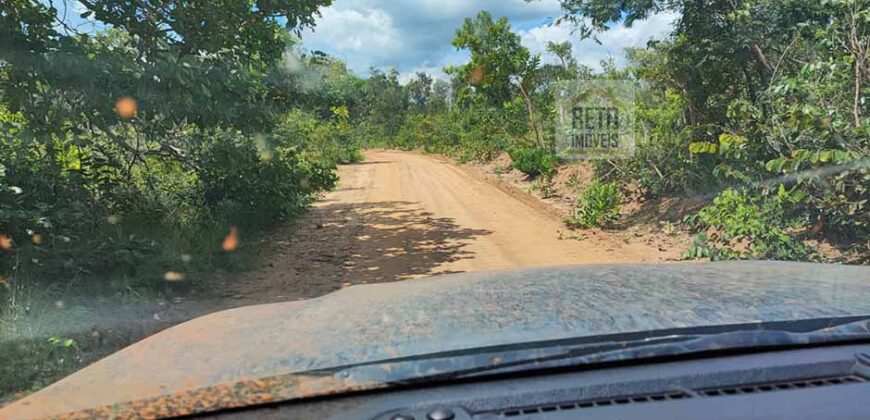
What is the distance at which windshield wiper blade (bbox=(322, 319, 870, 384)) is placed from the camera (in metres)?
1.65

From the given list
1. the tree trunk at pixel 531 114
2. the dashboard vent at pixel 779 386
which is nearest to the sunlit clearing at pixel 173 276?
the dashboard vent at pixel 779 386

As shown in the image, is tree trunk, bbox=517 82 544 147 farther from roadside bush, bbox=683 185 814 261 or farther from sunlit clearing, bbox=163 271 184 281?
sunlit clearing, bbox=163 271 184 281

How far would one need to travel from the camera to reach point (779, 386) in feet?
5.29

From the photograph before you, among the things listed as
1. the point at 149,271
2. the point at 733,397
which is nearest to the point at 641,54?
the point at 149,271

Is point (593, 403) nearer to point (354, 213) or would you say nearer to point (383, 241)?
point (383, 241)

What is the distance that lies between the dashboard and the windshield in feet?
0.44

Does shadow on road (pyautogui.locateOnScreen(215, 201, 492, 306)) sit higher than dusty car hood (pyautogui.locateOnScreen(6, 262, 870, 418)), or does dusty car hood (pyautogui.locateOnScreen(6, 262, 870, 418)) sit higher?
dusty car hood (pyautogui.locateOnScreen(6, 262, 870, 418))

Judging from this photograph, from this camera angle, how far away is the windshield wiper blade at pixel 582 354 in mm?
1646

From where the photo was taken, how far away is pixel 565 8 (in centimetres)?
1091

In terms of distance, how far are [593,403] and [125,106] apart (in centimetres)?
661

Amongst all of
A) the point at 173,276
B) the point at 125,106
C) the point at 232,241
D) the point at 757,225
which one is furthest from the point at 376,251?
the point at 757,225

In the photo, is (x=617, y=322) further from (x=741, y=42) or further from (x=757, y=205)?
(x=741, y=42)

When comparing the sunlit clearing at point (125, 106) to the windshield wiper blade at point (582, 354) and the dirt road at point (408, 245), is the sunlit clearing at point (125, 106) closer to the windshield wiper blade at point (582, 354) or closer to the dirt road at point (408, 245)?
the dirt road at point (408, 245)

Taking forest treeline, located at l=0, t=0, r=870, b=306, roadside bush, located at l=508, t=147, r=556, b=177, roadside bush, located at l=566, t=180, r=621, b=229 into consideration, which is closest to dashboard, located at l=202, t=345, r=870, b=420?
forest treeline, located at l=0, t=0, r=870, b=306
